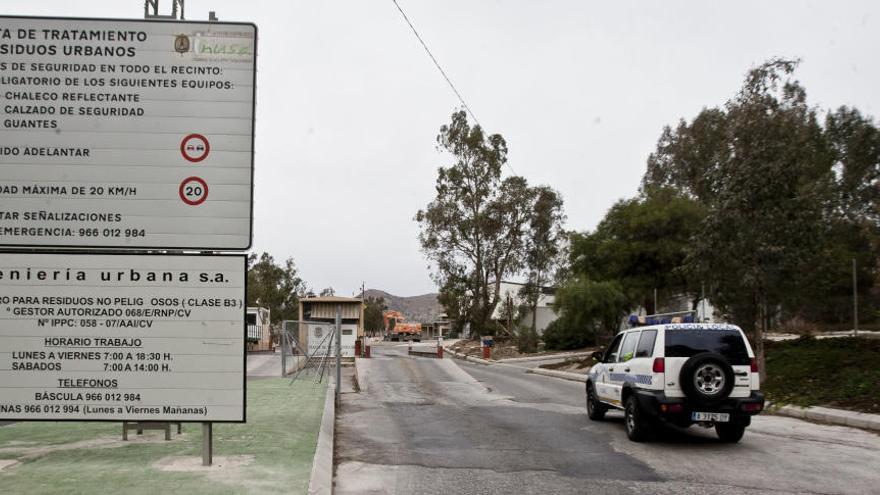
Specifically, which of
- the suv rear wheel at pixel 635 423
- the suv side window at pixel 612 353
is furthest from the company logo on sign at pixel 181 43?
the suv side window at pixel 612 353

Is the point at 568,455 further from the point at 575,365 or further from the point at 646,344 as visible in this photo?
the point at 575,365

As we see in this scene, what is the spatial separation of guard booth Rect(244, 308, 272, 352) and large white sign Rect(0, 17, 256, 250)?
40.0 metres

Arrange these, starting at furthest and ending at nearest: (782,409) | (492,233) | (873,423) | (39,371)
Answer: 1. (492,233)
2. (782,409)
3. (873,423)
4. (39,371)

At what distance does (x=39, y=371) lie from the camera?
26.1 ft

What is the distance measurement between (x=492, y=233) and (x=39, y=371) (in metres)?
46.8

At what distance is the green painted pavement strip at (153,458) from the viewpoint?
23.5ft

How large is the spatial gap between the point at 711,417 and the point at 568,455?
2.22m

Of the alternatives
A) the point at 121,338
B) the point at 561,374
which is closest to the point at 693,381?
the point at 121,338

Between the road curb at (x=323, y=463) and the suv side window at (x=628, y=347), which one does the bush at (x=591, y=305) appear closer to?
the suv side window at (x=628, y=347)

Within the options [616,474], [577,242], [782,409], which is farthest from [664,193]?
[616,474]

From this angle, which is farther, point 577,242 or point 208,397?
point 577,242

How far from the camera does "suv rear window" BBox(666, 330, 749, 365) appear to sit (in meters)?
11.1

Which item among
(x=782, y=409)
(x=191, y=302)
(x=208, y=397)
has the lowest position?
(x=782, y=409)

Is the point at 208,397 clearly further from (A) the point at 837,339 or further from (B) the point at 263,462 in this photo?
(A) the point at 837,339
